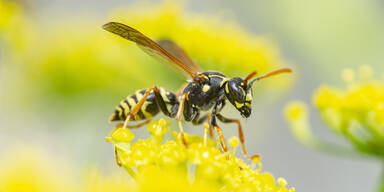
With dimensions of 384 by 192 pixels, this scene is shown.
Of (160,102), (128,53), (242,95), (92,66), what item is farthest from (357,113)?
(92,66)

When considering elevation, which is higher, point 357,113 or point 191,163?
point 357,113

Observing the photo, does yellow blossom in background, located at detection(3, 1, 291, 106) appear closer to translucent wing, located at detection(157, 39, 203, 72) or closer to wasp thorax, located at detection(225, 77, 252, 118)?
translucent wing, located at detection(157, 39, 203, 72)

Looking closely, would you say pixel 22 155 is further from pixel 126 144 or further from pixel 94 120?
pixel 94 120

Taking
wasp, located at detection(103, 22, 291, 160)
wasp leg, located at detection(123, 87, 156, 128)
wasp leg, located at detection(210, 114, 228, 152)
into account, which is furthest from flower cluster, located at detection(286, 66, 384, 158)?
wasp leg, located at detection(123, 87, 156, 128)

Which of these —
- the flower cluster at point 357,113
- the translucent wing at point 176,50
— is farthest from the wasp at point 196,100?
the flower cluster at point 357,113

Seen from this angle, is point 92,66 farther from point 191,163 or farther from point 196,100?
point 191,163

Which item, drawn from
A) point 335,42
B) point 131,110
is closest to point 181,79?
point 131,110
